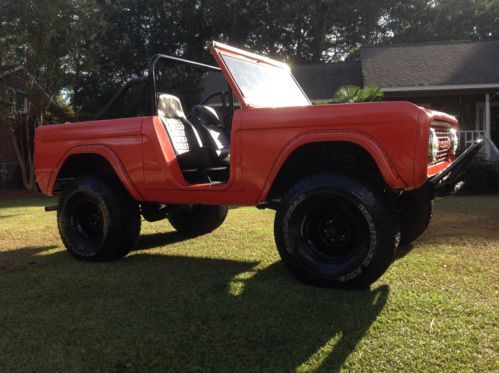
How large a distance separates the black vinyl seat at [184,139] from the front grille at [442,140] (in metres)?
2.17

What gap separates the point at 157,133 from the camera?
4.42 metres

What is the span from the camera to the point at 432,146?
11.2 feet

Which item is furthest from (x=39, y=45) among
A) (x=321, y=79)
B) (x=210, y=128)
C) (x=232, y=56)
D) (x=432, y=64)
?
(x=432, y=64)

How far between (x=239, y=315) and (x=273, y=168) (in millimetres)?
1206

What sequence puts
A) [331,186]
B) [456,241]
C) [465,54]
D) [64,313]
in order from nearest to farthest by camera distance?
[64,313]
[331,186]
[456,241]
[465,54]

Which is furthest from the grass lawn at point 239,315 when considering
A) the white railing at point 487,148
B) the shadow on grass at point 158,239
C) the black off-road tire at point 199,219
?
the white railing at point 487,148

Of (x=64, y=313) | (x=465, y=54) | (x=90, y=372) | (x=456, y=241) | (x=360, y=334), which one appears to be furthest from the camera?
(x=465, y=54)

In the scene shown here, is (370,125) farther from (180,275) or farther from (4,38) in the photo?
(4,38)

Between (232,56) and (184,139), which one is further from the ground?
(232,56)

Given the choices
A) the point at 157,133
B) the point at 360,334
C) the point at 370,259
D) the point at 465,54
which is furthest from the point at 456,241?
the point at 465,54

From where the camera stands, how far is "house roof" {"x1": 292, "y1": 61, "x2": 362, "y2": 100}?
18.4 meters

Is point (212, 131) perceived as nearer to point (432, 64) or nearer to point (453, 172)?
point (453, 172)

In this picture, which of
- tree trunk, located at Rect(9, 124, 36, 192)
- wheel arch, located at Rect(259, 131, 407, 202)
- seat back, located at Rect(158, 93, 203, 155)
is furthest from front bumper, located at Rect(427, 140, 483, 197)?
tree trunk, located at Rect(9, 124, 36, 192)

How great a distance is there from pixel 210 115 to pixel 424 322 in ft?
11.1
